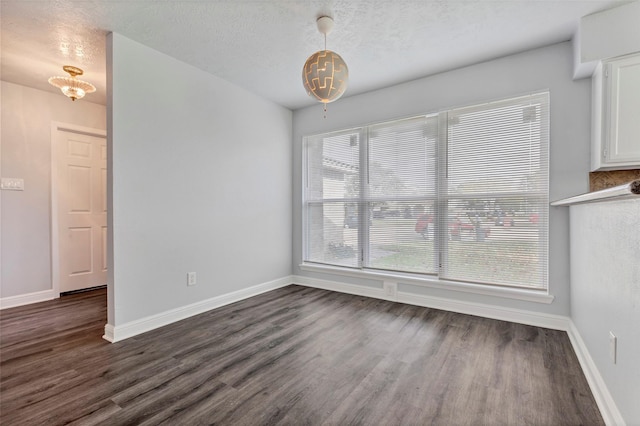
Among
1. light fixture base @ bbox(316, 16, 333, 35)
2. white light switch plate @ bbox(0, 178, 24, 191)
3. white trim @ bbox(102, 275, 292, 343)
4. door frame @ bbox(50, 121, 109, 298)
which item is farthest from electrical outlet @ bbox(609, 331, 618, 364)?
white light switch plate @ bbox(0, 178, 24, 191)

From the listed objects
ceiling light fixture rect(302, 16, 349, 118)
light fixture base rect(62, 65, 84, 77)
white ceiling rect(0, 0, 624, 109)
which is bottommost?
ceiling light fixture rect(302, 16, 349, 118)

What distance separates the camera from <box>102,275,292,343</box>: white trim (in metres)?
2.38

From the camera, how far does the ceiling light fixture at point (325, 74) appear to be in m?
1.87

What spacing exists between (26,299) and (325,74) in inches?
169

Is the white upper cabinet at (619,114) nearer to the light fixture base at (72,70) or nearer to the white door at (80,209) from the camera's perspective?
the light fixture base at (72,70)

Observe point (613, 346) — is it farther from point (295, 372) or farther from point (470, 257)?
point (295, 372)

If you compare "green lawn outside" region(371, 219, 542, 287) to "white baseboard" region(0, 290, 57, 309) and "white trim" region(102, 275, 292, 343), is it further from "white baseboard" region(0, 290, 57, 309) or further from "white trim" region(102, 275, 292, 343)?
"white baseboard" region(0, 290, 57, 309)

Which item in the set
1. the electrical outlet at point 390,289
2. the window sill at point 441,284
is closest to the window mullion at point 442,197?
the window sill at point 441,284

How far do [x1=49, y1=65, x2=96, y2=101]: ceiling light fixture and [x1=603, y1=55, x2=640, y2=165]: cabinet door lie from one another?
4671 millimetres

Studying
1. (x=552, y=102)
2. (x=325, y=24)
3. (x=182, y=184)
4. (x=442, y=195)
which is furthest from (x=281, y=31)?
(x=552, y=102)

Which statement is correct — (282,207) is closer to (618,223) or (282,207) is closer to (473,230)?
(473,230)

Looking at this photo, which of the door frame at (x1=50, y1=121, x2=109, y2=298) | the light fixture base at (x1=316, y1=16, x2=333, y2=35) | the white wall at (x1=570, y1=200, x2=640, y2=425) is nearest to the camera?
the white wall at (x1=570, y1=200, x2=640, y2=425)

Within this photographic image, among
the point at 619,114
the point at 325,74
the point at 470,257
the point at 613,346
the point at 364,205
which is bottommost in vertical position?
the point at 613,346

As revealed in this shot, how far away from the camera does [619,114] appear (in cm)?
205
